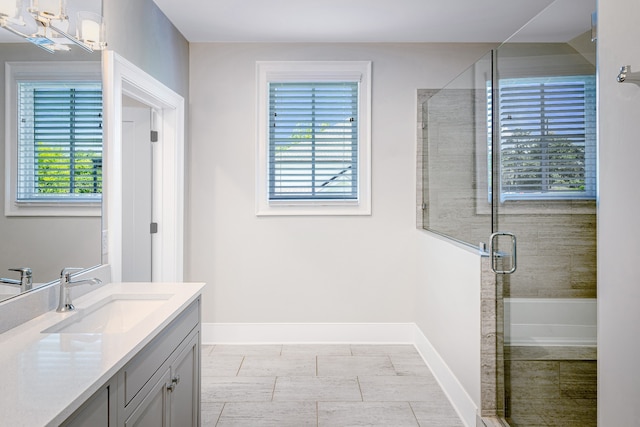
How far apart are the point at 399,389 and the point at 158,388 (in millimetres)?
1900

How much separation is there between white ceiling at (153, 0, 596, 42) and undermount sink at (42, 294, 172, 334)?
2.03 meters

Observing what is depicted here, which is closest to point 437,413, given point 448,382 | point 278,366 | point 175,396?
point 448,382

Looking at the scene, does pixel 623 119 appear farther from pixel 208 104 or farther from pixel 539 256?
pixel 208 104

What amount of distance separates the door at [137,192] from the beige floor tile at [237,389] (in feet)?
3.30

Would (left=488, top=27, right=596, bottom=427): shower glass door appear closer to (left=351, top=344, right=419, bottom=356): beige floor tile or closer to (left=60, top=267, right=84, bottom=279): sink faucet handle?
(left=351, top=344, right=419, bottom=356): beige floor tile

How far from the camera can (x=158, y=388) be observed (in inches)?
71.2

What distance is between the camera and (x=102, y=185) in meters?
2.51

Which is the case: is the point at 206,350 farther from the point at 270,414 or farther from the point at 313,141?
the point at 313,141

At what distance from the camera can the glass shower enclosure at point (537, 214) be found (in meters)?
1.71

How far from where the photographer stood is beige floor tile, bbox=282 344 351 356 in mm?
3973

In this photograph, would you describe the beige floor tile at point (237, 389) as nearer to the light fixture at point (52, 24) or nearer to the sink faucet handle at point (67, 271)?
the sink faucet handle at point (67, 271)

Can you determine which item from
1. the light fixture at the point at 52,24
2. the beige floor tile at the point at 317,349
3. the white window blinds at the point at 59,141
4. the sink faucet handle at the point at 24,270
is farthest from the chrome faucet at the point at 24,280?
the beige floor tile at the point at 317,349

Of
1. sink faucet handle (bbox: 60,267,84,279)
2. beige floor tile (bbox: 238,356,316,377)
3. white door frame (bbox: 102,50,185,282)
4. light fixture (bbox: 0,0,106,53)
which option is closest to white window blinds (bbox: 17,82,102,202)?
light fixture (bbox: 0,0,106,53)


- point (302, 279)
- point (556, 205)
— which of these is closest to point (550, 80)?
point (556, 205)
